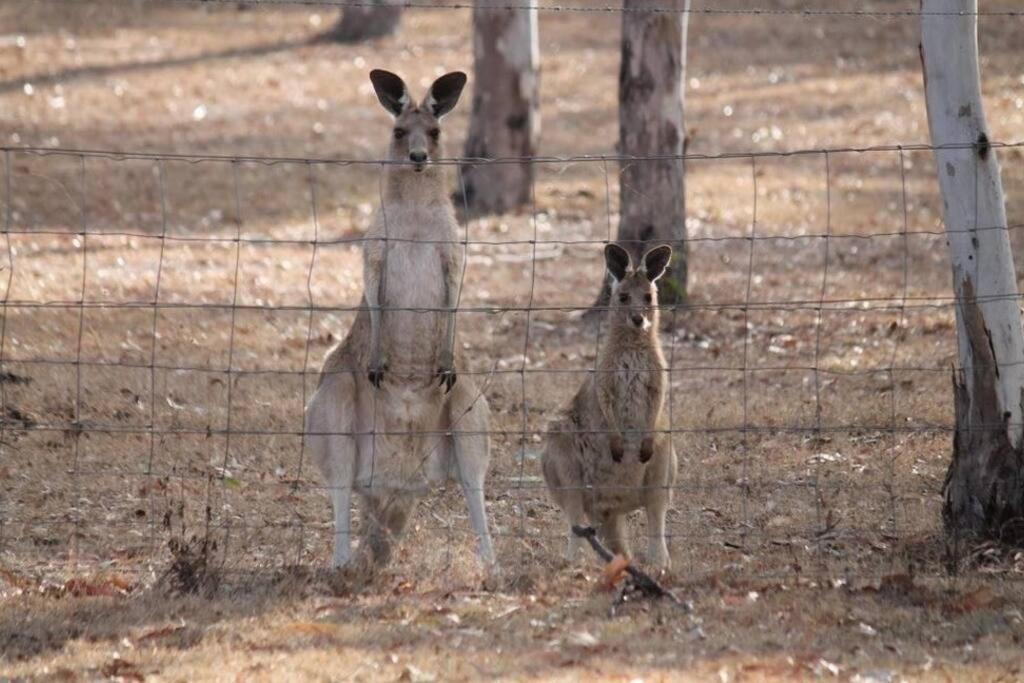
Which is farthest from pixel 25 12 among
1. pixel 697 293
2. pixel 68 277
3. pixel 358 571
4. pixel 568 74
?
pixel 358 571

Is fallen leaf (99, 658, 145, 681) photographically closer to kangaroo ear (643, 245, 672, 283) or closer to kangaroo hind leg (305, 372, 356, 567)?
kangaroo hind leg (305, 372, 356, 567)

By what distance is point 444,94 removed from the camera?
738 cm

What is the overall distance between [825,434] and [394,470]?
121 inches

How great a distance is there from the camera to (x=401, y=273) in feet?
24.3

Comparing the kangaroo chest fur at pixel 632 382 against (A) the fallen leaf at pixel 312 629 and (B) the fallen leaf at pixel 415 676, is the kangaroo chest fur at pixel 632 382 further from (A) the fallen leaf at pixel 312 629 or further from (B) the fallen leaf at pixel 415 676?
(B) the fallen leaf at pixel 415 676

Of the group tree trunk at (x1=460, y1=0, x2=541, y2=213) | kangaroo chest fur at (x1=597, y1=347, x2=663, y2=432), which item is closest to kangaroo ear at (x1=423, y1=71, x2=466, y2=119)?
kangaroo chest fur at (x1=597, y1=347, x2=663, y2=432)

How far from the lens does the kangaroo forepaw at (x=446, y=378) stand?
7.12 meters

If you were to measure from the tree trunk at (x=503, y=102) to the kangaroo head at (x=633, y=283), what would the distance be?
305 inches

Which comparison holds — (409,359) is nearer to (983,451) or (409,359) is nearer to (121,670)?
(121,670)

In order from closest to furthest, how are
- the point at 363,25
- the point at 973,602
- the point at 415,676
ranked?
the point at 415,676 → the point at 973,602 → the point at 363,25

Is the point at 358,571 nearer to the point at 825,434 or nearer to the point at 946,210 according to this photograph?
the point at 946,210

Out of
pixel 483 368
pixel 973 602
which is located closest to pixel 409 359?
pixel 973 602

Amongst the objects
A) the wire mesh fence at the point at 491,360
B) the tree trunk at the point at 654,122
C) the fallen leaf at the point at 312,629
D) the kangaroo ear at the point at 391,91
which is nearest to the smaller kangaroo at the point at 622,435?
the wire mesh fence at the point at 491,360

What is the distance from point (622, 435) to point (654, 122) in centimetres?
507
